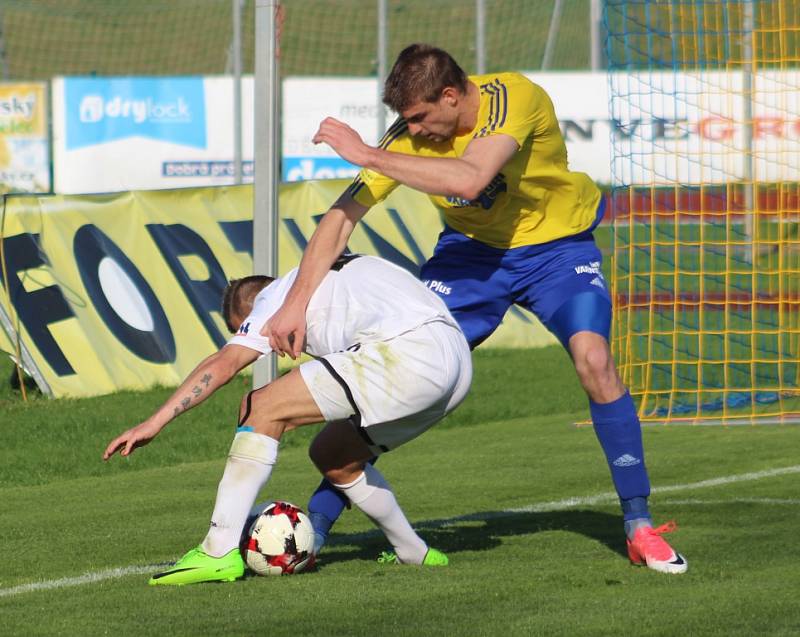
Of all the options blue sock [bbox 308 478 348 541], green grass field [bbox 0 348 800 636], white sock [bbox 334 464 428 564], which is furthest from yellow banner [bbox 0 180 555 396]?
white sock [bbox 334 464 428 564]

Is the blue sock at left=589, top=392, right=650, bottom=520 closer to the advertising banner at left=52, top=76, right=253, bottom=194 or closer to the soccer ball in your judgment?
the soccer ball

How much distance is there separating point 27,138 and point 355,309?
2518 centimetres

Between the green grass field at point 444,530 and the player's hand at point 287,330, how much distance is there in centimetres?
93

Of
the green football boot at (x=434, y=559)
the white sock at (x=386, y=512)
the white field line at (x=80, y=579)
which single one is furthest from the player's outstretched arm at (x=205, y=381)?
the green football boot at (x=434, y=559)

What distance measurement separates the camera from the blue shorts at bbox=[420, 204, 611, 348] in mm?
6758

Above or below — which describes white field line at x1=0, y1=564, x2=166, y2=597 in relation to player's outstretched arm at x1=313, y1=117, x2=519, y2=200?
below

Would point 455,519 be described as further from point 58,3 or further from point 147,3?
point 147,3

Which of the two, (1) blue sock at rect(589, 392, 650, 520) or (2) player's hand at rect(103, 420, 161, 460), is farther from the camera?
(1) blue sock at rect(589, 392, 650, 520)

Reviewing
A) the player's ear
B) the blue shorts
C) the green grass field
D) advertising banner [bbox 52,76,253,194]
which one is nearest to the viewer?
the green grass field

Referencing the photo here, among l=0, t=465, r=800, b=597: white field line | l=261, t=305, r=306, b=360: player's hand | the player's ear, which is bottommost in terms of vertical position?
l=0, t=465, r=800, b=597: white field line

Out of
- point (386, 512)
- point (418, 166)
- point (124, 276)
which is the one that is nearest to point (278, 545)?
point (386, 512)

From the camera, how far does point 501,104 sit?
21.3 ft

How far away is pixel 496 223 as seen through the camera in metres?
7.05

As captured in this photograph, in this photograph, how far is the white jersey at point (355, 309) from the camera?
611 cm
